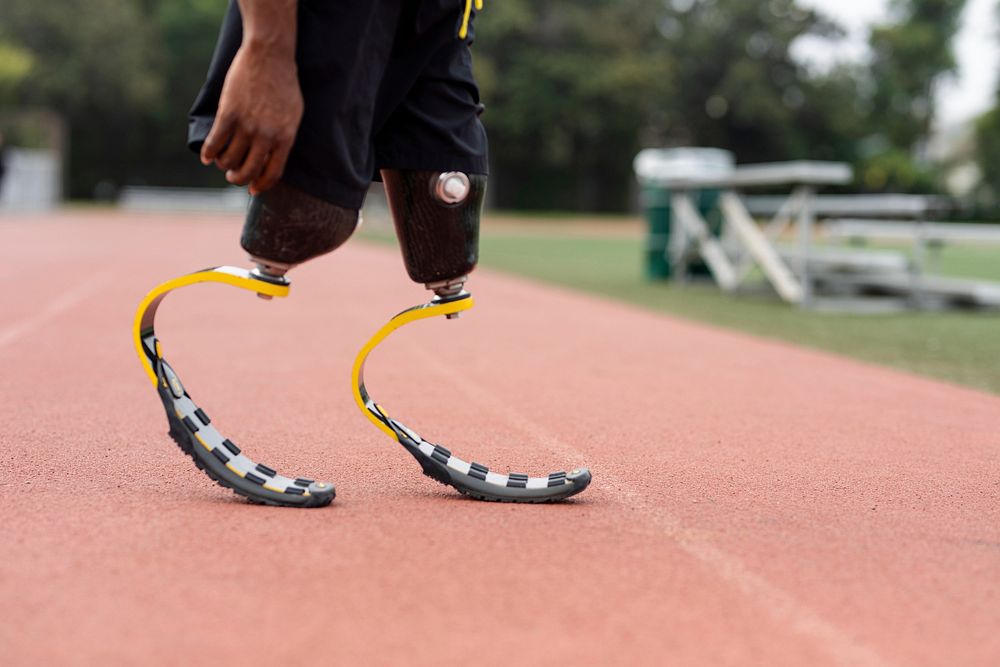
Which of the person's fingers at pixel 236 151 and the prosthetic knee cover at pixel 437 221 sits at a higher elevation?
the person's fingers at pixel 236 151

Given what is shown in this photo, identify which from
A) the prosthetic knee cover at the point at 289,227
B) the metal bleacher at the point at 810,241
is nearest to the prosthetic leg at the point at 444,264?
the prosthetic knee cover at the point at 289,227

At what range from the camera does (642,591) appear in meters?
2.43

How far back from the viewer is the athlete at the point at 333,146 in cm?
245

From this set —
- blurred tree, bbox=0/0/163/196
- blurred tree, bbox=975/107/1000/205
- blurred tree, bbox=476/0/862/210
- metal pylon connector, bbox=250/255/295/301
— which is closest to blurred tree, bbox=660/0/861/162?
blurred tree, bbox=476/0/862/210

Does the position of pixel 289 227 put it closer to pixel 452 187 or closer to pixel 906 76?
pixel 452 187

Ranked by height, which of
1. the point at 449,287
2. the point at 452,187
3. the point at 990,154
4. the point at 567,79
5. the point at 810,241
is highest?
the point at 452,187

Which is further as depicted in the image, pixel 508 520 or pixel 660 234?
pixel 660 234

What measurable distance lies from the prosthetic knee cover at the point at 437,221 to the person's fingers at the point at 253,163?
46 cm

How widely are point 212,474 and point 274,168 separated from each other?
98 centimetres

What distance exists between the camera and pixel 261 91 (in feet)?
7.94

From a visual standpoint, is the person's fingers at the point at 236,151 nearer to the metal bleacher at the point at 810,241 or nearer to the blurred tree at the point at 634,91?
the metal bleacher at the point at 810,241

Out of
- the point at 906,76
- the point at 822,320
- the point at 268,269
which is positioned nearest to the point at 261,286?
the point at 268,269

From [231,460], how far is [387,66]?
46.0 inches

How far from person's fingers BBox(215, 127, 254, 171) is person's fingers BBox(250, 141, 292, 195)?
58 millimetres
